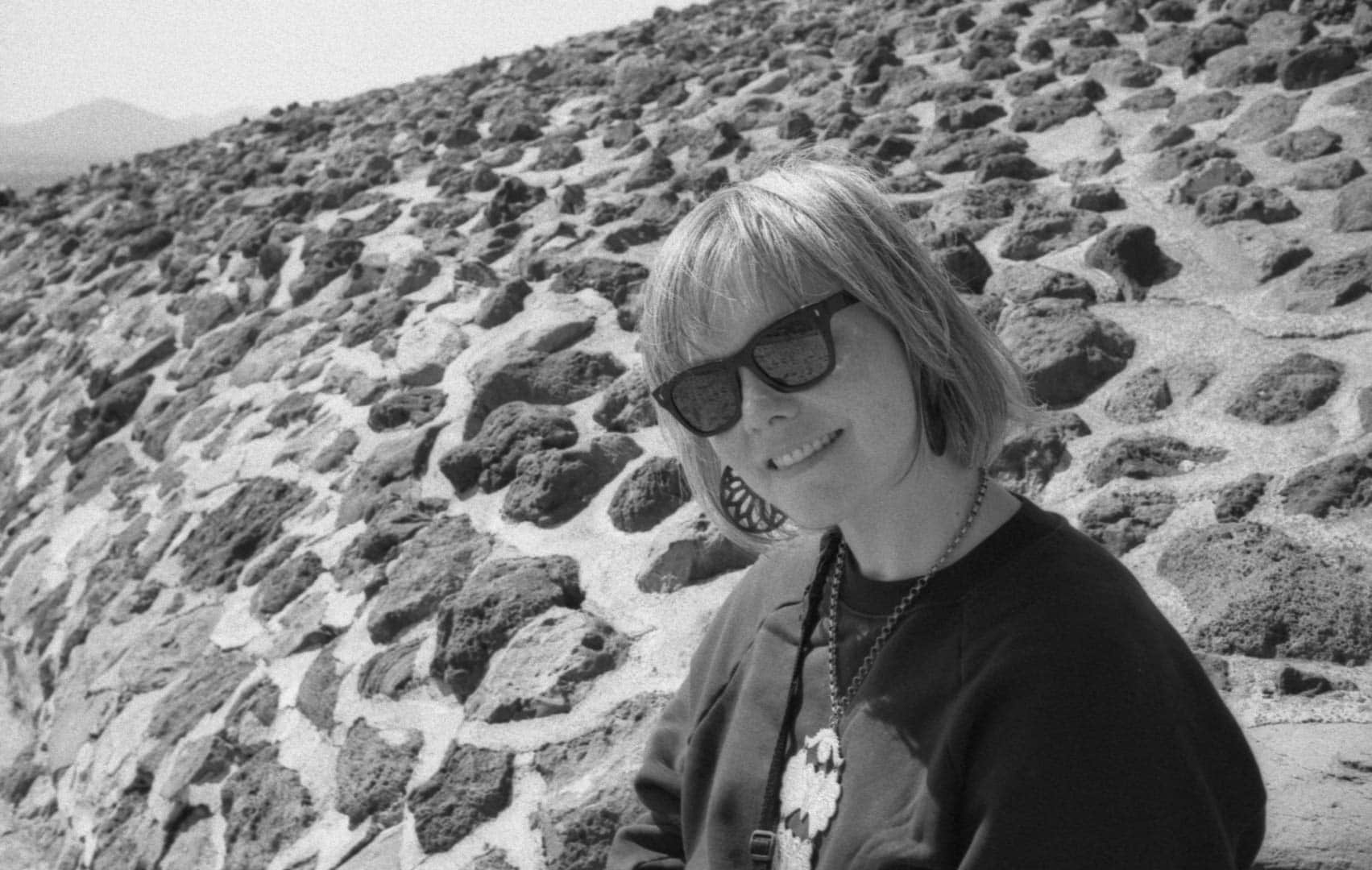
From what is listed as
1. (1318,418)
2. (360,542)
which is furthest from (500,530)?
(1318,418)

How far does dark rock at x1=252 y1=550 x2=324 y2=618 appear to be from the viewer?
13.8 ft

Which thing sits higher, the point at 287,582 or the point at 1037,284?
the point at 1037,284

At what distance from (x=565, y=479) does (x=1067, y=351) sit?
146 cm

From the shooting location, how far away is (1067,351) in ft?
10.4

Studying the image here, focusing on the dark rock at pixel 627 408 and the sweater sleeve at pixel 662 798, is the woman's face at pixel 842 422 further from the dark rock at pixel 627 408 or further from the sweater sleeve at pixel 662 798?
the dark rock at pixel 627 408

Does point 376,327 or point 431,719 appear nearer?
point 431,719

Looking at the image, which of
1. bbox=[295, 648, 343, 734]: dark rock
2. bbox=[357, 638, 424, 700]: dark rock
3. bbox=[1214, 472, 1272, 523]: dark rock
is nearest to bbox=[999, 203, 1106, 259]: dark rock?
bbox=[1214, 472, 1272, 523]: dark rock

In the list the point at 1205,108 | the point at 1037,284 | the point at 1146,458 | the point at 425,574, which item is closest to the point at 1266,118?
the point at 1205,108

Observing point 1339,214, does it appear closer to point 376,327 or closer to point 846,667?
point 846,667

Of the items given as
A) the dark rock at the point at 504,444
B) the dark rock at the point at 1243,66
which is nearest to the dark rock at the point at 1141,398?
the dark rock at the point at 504,444

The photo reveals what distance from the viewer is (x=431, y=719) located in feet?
10.4

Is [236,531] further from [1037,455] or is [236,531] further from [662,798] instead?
[662,798]

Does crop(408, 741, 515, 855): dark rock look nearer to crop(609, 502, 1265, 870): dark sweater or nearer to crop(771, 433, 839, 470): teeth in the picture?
crop(609, 502, 1265, 870): dark sweater

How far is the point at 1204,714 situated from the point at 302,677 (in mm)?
3032
